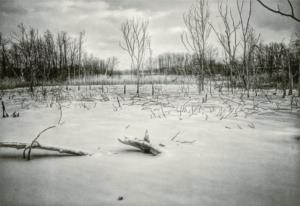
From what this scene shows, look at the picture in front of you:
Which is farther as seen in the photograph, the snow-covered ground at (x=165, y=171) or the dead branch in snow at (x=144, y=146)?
the dead branch in snow at (x=144, y=146)

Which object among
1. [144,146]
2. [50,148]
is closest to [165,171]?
[144,146]

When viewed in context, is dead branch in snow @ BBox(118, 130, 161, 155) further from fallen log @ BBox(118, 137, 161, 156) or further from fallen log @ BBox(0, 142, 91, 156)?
fallen log @ BBox(0, 142, 91, 156)

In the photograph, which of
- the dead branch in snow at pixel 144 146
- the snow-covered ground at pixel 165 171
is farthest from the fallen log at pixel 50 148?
the dead branch in snow at pixel 144 146

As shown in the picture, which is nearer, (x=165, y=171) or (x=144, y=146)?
(x=165, y=171)

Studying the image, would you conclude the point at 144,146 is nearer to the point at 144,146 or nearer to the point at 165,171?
the point at 144,146

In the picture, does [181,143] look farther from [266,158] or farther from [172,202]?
[172,202]

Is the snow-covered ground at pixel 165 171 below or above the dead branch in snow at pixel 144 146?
below

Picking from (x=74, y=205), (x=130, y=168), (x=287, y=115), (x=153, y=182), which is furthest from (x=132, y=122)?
(x=287, y=115)

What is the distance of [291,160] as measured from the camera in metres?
1.41

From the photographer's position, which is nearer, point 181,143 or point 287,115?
point 181,143

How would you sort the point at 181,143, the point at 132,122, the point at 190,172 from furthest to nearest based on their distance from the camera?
the point at 132,122 < the point at 181,143 < the point at 190,172

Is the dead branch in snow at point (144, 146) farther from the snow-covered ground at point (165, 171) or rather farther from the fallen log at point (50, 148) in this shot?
the fallen log at point (50, 148)

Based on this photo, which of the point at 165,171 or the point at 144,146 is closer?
the point at 165,171

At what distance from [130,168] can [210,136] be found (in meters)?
1.01
